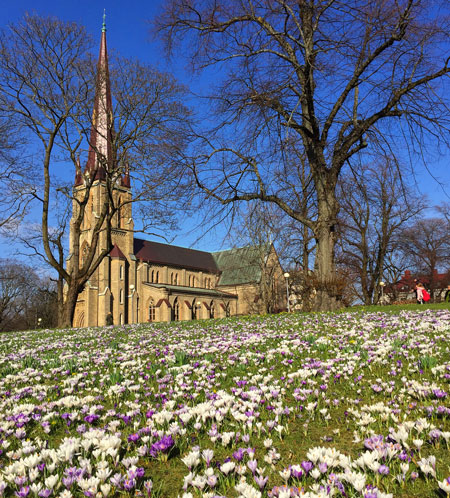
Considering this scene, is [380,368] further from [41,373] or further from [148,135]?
[148,135]

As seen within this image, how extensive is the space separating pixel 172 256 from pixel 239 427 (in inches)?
3023

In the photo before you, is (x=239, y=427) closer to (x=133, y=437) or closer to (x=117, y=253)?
(x=133, y=437)

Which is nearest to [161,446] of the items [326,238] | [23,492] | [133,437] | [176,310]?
[133,437]

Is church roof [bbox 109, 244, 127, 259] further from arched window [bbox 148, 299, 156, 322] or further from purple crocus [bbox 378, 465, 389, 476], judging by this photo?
purple crocus [bbox 378, 465, 389, 476]

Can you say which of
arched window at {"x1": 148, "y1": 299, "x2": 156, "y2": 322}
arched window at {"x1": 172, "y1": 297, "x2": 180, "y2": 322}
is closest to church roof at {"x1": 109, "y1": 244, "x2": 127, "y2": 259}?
arched window at {"x1": 148, "y1": 299, "x2": 156, "y2": 322}

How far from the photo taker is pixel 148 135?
74.9 ft

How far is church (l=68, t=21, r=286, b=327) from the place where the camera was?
58.9 meters

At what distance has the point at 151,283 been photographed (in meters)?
68.9

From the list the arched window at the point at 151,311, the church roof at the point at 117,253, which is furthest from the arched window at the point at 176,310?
the church roof at the point at 117,253

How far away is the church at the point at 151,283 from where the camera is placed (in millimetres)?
58938

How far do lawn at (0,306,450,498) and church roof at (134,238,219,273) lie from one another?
214ft

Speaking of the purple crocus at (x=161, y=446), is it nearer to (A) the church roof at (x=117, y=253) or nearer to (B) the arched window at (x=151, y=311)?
(A) the church roof at (x=117, y=253)

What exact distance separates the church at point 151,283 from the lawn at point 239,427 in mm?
37853

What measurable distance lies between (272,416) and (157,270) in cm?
7077
